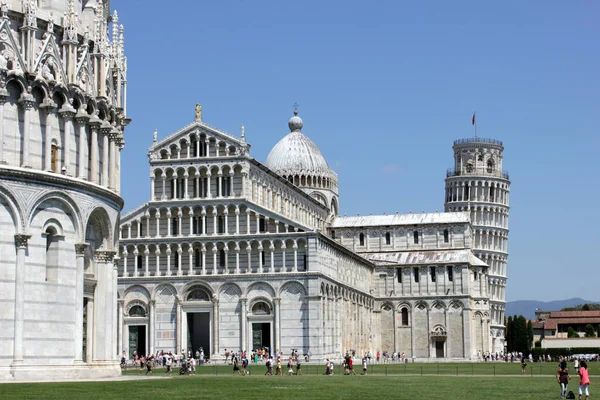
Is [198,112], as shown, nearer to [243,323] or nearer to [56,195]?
[243,323]

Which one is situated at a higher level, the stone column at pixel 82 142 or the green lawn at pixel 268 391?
the stone column at pixel 82 142

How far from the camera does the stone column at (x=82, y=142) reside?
1806 inches

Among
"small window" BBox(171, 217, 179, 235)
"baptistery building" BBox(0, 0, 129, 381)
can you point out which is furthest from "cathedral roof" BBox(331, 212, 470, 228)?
"baptistery building" BBox(0, 0, 129, 381)

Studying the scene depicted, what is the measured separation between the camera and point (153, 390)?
128 feet

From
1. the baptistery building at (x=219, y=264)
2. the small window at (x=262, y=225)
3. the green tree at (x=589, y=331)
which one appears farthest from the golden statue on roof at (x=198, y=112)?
the green tree at (x=589, y=331)

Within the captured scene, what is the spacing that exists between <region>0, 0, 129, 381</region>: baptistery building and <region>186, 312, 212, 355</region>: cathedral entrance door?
43604mm

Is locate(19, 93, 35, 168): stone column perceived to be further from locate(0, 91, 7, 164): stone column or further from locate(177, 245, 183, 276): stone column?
locate(177, 245, 183, 276): stone column

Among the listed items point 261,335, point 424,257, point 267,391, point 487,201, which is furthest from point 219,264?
point 487,201

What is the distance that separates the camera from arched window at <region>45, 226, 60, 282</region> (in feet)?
145

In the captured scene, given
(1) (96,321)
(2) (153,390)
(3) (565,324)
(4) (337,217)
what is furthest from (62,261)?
(3) (565,324)

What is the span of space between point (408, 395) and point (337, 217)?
89.0 meters

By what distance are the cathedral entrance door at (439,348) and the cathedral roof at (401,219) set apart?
14692mm

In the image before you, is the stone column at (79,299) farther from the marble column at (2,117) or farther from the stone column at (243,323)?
the stone column at (243,323)

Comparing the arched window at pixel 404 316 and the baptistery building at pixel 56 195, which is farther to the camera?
the arched window at pixel 404 316
